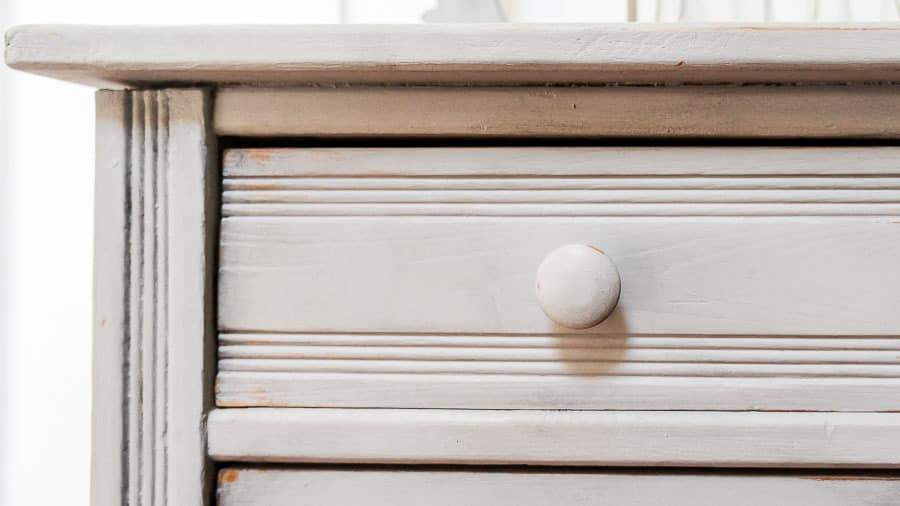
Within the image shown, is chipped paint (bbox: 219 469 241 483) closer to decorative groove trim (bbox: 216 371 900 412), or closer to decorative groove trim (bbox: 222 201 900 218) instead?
decorative groove trim (bbox: 216 371 900 412)

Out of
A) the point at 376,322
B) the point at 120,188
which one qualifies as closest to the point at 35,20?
the point at 120,188

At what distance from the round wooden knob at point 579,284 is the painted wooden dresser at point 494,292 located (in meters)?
0.02

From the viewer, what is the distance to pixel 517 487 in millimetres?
329

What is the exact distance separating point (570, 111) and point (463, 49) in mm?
71

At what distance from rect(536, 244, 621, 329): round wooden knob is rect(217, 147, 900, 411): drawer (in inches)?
1.0

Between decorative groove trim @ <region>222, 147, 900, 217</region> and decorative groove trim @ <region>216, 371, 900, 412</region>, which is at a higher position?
decorative groove trim @ <region>222, 147, 900, 217</region>

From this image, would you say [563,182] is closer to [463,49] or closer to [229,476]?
[463,49]

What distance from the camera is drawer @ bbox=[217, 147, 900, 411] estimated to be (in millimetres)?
319

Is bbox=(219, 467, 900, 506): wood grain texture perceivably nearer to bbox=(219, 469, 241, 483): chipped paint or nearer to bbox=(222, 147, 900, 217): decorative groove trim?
bbox=(219, 469, 241, 483): chipped paint

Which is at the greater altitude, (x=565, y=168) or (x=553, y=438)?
(x=565, y=168)

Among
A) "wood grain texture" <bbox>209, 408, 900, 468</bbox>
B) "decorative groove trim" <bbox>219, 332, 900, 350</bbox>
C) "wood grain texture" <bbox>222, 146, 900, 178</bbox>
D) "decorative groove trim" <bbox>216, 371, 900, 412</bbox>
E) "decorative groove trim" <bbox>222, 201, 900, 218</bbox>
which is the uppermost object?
"wood grain texture" <bbox>222, 146, 900, 178</bbox>

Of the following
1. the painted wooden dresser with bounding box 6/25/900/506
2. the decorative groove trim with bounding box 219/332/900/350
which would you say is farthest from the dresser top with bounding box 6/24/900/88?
the decorative groove trim with bounding box 219/332/900/350

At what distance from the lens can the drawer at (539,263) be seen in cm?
32

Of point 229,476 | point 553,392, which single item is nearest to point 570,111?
point 553,392
